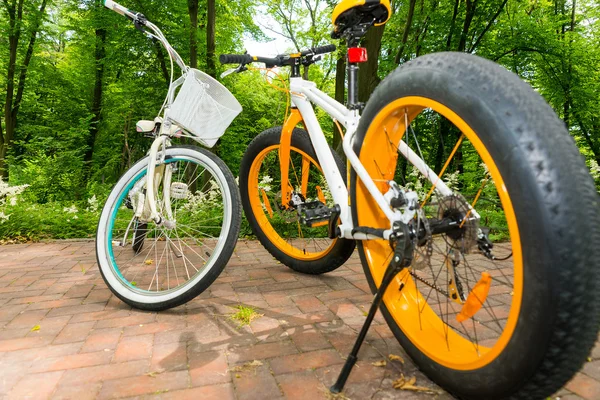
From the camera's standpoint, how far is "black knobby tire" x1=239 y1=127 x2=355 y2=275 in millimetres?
2846

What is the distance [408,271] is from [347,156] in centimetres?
59

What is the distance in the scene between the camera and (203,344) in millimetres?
2012

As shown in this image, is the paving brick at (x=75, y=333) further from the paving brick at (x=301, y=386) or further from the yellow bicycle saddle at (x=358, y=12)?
the yellow bicycle saddle at (x=358, y=12)

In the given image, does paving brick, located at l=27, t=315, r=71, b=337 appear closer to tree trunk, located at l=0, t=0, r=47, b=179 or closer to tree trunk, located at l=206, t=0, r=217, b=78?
tree trunk, located at l=206, t=0, r=217, b=78

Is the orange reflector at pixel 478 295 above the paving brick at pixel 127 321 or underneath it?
above

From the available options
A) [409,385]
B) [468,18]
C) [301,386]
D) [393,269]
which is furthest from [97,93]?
[409,385]

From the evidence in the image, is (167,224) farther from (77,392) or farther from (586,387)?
(586,387)

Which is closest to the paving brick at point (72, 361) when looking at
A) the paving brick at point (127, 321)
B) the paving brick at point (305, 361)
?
the paving brick at point (127, 321)

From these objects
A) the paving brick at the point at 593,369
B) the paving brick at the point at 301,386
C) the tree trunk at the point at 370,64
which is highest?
the tree trunk at the point at 370,64

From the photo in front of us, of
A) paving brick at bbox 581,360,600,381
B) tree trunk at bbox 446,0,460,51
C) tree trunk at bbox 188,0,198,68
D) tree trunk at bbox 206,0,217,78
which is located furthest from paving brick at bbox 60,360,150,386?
tree trunk at bbox 446,0,460,51

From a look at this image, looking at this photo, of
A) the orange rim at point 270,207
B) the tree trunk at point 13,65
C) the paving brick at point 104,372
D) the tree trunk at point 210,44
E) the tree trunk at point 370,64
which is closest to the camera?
the paving brick at point 104,372

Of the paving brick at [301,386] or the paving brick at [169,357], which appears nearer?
the paving brick at [301,386]

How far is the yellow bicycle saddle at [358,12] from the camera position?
194 cm

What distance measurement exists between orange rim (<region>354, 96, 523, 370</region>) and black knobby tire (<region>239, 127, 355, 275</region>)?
0.58 m
